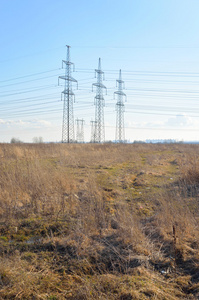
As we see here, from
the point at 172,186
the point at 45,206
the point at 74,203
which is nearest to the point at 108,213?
the point at 74,203

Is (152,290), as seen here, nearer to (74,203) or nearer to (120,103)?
(74,203)

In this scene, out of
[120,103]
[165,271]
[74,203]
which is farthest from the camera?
[120,103]

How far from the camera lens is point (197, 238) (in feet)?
11.3

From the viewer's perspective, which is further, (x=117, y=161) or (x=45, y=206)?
(x=117, y=161)

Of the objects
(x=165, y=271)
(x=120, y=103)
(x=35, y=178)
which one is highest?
(x=120, y=103)

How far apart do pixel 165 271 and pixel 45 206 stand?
104 inches

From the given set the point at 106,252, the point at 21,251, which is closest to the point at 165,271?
the point at 106,252

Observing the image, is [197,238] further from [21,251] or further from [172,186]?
[172,186]

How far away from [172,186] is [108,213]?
2725mm

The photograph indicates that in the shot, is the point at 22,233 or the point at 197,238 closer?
the point at 197,238

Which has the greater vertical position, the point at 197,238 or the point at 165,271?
the point at 197,238

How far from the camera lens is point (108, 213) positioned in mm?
4699

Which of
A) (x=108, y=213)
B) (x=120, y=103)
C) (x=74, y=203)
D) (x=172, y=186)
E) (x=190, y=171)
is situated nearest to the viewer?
(x=108, y=213)

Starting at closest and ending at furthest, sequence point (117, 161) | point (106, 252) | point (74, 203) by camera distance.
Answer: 1. point (106, 252)
2. point (74, 203)
3. point (117, 161)
